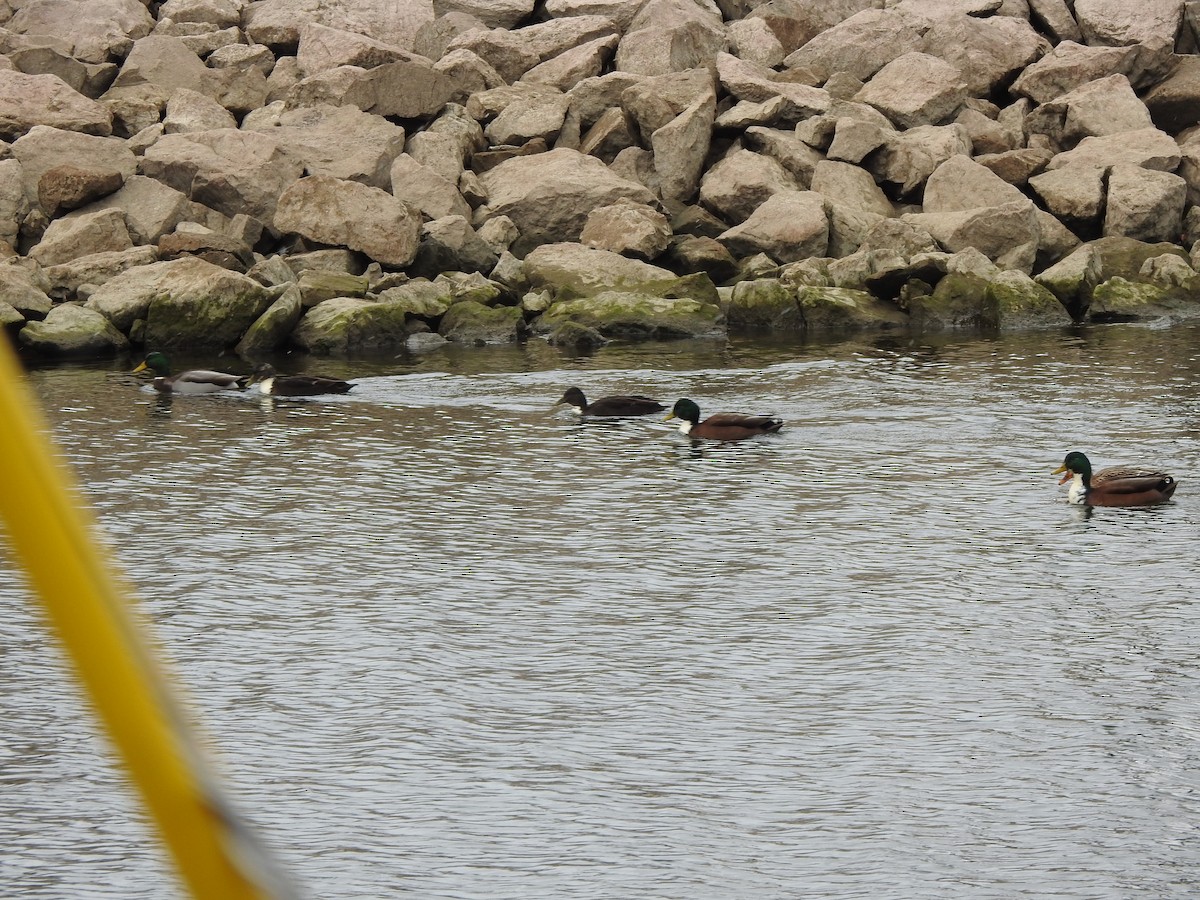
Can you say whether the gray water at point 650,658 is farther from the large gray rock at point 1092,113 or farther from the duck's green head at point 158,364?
the large gray rock at point 1092,113

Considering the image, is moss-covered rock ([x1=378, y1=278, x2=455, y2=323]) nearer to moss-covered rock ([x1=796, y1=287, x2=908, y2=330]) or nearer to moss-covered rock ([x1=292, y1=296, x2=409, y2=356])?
moss-covered rock ([x1=292, y1=296, x2=409, y2=356])

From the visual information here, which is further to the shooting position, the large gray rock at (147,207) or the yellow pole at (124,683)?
the large gray rock at (147,207)

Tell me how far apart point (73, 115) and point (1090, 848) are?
1253 inches

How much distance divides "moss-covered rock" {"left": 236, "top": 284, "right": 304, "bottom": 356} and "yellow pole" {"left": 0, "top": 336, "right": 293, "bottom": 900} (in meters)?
26.1

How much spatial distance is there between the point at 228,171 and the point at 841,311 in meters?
12.7

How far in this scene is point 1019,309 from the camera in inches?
1091

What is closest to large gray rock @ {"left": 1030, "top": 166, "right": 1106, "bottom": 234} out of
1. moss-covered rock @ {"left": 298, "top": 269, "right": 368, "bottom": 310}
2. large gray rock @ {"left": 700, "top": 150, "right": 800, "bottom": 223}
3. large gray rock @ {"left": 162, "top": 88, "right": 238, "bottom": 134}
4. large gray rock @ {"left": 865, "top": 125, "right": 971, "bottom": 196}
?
large gray rock @ {"left": 865, "top": 125, "right": 971, "bottom": 196}

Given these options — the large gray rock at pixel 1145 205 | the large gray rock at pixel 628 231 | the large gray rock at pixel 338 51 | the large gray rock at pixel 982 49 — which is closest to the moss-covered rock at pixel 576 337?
the large gray rock at pixel 628 231

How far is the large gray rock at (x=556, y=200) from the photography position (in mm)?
31984

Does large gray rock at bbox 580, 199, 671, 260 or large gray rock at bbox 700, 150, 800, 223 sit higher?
large gray rock at bbox 700, 150, 800, 223

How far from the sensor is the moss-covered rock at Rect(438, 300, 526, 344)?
2725 cm

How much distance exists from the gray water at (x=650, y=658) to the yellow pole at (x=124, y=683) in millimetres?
2708

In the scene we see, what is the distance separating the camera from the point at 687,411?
17.8 m

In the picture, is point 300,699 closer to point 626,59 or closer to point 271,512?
point 271,512
